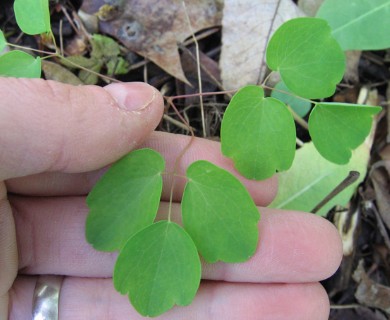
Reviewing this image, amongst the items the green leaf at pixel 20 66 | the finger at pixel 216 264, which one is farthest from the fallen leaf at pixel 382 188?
the green leaf at pixel 20 66

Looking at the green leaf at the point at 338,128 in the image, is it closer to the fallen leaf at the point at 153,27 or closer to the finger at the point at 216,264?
the finger at the point at 216,264

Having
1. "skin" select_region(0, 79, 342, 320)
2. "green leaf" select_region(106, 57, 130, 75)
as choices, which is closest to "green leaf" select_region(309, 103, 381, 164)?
"skin" select_region(0, 79, 342, 320)

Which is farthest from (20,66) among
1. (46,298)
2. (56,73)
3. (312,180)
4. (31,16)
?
(312,180)

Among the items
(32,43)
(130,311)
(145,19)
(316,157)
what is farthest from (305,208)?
(32,43)

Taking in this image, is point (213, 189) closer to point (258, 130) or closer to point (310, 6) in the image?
point (258, 130)

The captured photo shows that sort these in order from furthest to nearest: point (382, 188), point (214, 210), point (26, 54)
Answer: point (382, 188) → point (26, 54) → point (214, 210)

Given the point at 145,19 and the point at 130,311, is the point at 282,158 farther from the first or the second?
the point at 145,19
